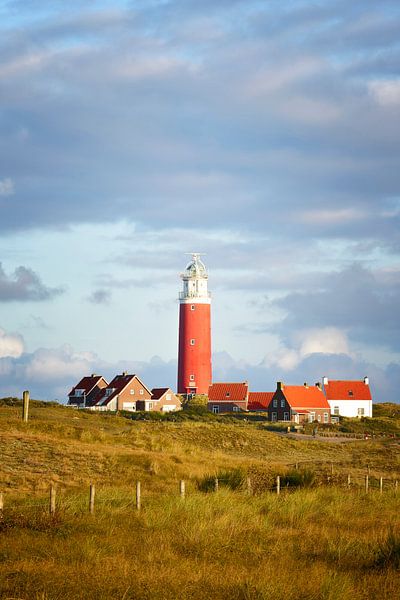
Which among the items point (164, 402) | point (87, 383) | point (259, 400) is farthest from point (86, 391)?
point (259, 400)

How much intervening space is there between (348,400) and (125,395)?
83.2 ft

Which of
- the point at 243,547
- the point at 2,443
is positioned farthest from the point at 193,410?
the point at 243,547

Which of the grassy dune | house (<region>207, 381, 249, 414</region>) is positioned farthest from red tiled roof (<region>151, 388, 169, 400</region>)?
the grassy dune

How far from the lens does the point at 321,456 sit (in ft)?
171

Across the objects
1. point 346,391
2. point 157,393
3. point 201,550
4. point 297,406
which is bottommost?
point 201,550

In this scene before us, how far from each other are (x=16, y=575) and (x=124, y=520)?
6.30m

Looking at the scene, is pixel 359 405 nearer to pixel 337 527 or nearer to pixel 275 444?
pixel 275 444

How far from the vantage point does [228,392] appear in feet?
318

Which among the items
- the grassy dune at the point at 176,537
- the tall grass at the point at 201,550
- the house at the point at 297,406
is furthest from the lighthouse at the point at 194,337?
the tall grass at the point at 201,550

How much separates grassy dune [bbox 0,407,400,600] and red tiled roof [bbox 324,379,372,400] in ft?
207

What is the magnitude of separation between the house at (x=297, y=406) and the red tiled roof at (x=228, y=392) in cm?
574

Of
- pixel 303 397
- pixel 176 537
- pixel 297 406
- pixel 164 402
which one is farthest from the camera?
pixel 164 402

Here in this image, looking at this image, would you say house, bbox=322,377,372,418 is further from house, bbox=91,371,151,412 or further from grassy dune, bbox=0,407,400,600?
grassy dune, bbox=0,407,400,600

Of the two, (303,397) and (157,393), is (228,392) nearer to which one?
(157,393)
